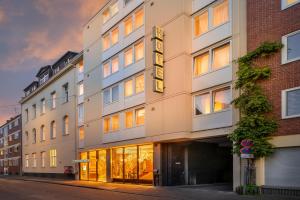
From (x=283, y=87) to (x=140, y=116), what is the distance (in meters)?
11.4

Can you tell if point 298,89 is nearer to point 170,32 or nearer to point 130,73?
point 170,32

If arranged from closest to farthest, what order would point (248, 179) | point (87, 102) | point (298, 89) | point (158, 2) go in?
point (298, 89), point (248, 179), point (158, 2), point (87, 102)

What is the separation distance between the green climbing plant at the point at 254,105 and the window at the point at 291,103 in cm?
68

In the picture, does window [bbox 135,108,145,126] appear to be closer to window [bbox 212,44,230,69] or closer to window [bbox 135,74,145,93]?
window [bbox 135,74,145,93]

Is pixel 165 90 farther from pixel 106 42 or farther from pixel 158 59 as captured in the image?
pixel 106 42

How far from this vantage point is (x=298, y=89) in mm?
15672

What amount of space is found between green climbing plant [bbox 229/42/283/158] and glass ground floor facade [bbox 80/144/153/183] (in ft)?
27.8

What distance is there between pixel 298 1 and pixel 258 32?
2299 mm

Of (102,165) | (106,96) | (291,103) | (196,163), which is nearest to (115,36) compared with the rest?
(106,96)

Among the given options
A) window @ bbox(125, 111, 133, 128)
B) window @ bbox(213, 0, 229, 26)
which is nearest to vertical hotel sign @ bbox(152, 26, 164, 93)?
window @ bbox(213, 0, 229, 26)

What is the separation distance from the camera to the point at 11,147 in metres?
68.8

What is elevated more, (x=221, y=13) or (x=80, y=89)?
(x=221, y=13)

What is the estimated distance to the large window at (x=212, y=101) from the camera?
63.4 ft

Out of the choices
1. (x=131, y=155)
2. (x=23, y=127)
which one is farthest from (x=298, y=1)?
(x=23, y=127)
